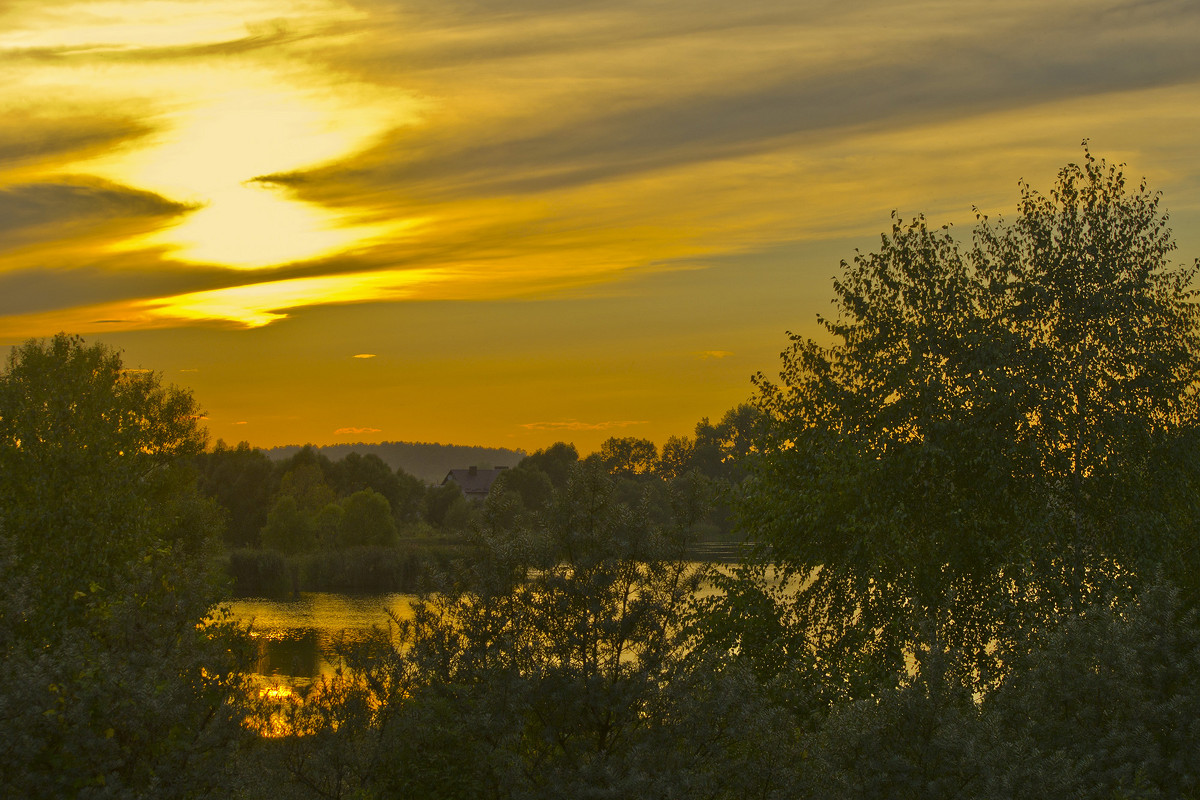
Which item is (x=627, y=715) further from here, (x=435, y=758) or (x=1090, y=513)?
(x=1090, y=513)

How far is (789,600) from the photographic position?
26719 millimetres

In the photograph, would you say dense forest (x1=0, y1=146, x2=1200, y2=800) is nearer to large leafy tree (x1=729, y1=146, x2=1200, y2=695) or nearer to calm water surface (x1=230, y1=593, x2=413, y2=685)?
large leafy tree (x1=729, y1=146, x2=1200, y2=695)

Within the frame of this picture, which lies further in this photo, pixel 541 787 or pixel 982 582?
pixel 982 582

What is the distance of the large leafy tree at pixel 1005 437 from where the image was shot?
2278 cm

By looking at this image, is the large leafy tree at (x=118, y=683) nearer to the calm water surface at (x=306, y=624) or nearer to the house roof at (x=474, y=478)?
the calm water surface at (x=306, y=624)

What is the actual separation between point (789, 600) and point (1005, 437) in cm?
694

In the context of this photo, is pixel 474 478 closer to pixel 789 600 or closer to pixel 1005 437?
pixel 789 600

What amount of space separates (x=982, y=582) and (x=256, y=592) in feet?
183

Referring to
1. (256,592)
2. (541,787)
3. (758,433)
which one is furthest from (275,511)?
(541,787)

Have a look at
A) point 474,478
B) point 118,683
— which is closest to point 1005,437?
point 118,683

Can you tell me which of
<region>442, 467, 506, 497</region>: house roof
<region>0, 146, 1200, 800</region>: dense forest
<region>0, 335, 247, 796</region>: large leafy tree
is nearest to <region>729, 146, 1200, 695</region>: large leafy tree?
<region>0, 146, 1200, 800</region>: dense forest

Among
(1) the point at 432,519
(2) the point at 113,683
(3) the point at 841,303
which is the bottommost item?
(1) the point at 432,519

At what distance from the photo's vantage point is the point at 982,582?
24.0 m

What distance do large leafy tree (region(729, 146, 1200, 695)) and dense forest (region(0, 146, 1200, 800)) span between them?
73 mm
